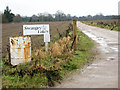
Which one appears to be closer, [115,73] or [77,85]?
[77,85]

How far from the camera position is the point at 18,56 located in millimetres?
8125

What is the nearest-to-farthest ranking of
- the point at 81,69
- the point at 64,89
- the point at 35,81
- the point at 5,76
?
the point at 64,89, the point at 35,81, the point at 5,76, the point at 81,69

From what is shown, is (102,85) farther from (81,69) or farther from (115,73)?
(81,69)

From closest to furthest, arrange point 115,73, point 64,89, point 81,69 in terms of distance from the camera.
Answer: point 64,89 < point 115,73 < point 81,69

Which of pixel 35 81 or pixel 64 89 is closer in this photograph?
pixel 64 89

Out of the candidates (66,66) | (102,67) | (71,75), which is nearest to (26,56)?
A: (66,66)

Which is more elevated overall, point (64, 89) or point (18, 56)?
point (18, 56)

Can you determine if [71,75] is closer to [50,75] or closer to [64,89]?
[50,75]

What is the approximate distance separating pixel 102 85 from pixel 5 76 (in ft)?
9.55

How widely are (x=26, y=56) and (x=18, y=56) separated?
0.30m

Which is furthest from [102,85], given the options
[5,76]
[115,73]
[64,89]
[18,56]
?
[18,56]

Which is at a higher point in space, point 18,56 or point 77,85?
point 18,56

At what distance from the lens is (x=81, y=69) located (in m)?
7.96

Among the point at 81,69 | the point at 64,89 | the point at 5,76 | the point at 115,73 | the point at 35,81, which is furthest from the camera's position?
the point at 81,69
